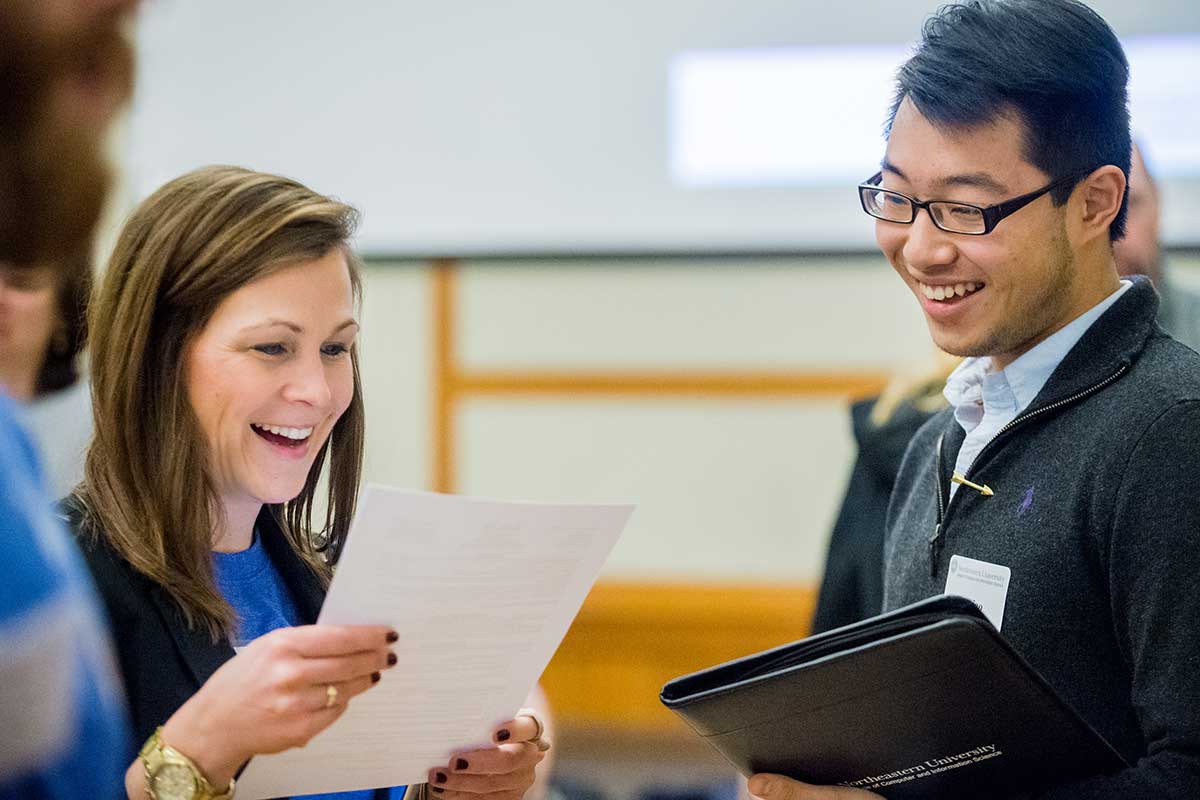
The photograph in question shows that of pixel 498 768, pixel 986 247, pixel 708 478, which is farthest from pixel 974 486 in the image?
pixel 708 478

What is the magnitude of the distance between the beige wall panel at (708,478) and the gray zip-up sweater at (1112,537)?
2490 mm

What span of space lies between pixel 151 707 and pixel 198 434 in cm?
31

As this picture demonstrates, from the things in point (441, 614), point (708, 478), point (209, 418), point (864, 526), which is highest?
point (209, 418)

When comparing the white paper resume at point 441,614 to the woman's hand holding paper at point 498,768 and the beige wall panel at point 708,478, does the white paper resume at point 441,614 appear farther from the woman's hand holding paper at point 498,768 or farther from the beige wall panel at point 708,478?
the beige wall panel at point 708,478

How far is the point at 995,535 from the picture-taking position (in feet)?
4.67

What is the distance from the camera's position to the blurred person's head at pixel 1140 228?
7.93 ft

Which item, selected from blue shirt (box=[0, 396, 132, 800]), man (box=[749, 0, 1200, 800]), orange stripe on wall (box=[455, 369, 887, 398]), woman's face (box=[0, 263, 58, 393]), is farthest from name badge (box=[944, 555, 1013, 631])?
orange stripe on wall (box=[455, 369, 887, 398])

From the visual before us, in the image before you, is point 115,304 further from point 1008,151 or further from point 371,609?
point 1008,151

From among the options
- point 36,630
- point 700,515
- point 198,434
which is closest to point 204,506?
point 198,434

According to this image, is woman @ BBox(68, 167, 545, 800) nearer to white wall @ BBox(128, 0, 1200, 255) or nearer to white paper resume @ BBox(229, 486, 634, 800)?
white paper resume @ BBox(229, 486, 634, 800)

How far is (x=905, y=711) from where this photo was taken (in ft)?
4.27

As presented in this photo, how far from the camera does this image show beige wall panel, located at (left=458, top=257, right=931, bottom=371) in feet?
12.9

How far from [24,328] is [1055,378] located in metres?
1.38

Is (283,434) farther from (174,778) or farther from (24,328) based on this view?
(24,328)
